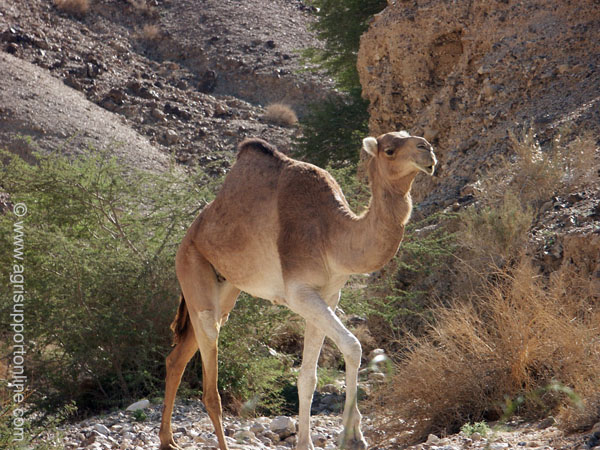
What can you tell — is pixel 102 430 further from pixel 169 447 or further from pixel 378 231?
pixel 378 231

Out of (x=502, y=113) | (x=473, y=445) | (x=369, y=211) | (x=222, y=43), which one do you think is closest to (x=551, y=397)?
(x=473, y=445)

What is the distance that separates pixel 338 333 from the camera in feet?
18.6

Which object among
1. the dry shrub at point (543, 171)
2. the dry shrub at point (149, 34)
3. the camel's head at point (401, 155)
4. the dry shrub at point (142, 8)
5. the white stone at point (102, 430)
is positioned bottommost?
the white stone at point (102, 430)

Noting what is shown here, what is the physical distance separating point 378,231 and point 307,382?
1.29 m

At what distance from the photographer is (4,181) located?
39.4ft

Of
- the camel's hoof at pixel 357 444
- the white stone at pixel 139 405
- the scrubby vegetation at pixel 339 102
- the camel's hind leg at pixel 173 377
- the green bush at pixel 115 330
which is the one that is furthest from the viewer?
the scrubby vegetation at pixel 339 102

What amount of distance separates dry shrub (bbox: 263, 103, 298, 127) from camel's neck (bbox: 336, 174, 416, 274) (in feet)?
87.0

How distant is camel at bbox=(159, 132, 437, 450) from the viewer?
228 inches

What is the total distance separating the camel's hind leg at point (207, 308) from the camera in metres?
6.72

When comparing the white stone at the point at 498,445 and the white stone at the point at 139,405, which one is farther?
the white stone at the point at 139,405

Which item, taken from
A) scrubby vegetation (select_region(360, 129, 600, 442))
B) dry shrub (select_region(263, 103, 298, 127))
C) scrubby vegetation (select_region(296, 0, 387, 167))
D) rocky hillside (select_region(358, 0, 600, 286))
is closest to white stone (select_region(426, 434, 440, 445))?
scrubby vegetation (select_region(360, 129, 600, 442))

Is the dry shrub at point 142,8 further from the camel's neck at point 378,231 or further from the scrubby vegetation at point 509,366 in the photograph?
the camel's neck at point 378,231

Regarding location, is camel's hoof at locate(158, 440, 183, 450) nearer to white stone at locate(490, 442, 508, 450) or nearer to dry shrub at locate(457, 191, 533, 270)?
white stone at locate(490, 442, 508, 450)

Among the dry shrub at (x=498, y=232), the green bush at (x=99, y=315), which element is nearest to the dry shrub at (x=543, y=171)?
the dry shrub at (x=498, y=232)
